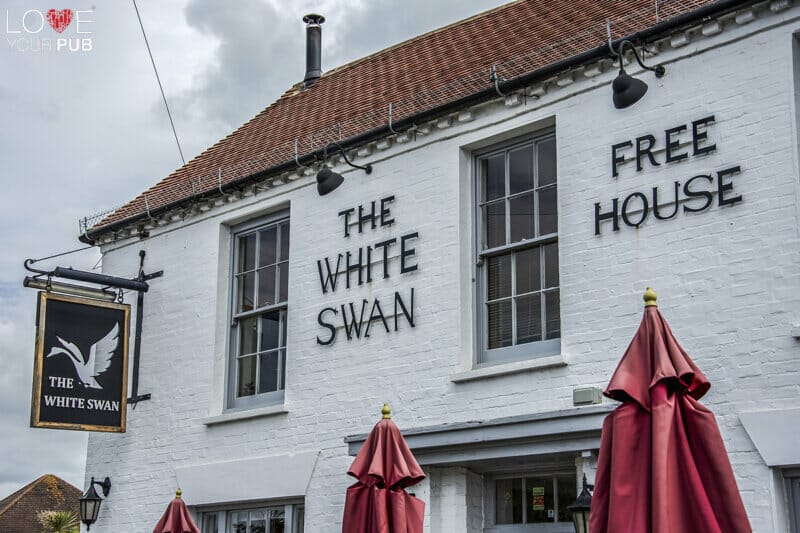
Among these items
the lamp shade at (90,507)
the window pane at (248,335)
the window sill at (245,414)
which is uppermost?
the window pane at (248,335)

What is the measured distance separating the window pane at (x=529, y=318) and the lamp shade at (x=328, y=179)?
2.60m

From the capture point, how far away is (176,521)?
1071cm

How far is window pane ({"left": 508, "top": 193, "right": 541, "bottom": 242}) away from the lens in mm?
9914

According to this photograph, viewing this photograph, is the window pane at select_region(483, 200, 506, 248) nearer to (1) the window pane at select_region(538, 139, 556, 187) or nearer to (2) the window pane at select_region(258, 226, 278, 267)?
(1) the window pane at select_region(538, 139, 556, 187)

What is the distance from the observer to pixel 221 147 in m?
15.0

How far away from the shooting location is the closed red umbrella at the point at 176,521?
1066 cm

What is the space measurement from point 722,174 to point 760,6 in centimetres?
133

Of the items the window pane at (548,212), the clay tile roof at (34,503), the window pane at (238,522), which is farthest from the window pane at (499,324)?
the clay tile roof at (34,503)

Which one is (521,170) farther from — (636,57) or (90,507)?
(90,507)

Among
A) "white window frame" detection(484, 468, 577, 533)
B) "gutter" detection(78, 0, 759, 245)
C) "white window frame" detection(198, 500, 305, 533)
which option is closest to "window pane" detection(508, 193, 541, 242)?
"gutter" detection(78, 0, 759, 245)

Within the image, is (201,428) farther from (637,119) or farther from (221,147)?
(637,119)

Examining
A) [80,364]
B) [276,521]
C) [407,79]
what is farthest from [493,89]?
[80,364]

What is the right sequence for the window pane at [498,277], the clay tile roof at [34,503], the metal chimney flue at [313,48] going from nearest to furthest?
the window pane at [498,277], the metal chimney flue at [313,48], the clay tile roof at [34,503]

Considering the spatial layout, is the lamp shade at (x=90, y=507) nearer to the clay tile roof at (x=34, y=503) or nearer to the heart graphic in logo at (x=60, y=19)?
the heart graphic in logo at (x=60, y=19)
